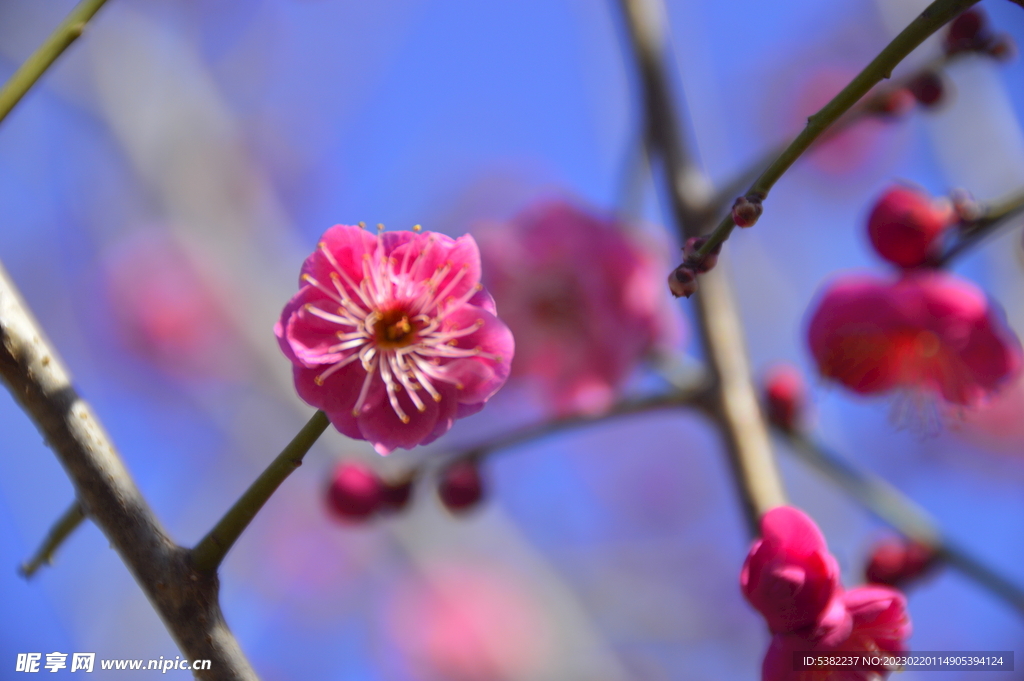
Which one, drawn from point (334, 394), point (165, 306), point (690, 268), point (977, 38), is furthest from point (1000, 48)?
point (165, 306)

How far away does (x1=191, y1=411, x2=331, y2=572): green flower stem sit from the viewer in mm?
690

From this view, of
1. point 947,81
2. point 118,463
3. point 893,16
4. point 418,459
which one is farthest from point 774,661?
point 893,16

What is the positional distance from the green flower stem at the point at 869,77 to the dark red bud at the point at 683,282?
0.10 meters

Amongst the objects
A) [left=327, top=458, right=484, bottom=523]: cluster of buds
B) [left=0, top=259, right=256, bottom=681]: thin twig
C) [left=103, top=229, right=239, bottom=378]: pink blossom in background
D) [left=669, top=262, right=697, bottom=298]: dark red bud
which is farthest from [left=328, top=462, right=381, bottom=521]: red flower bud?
[left=103, top=229, right=239, bottom=378]: pink blossom in background

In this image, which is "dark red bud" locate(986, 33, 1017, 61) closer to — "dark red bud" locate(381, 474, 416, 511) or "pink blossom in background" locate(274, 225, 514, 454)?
"pink blossom in background" locate(274, 225, 514, 454)

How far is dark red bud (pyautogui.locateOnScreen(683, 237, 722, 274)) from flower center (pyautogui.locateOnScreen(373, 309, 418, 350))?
0.42 m

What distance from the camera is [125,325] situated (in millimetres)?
3998

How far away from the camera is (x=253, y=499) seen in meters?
0.70

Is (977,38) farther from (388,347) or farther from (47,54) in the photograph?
(47,54)

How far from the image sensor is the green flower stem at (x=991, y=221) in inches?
38.0

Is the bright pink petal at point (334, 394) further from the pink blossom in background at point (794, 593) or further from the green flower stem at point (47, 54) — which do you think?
the pink blossom in background at point (794, 593)

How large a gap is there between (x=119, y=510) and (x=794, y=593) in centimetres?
72

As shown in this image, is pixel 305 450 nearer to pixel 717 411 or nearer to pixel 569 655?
pixel 717 411

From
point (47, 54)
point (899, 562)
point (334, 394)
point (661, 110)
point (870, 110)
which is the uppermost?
point (47, 54)
